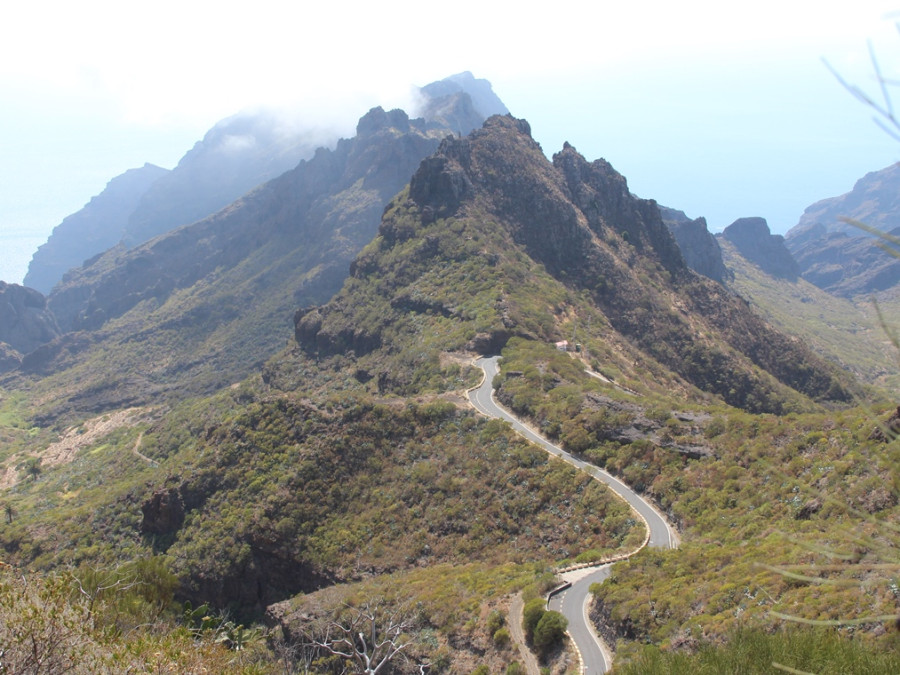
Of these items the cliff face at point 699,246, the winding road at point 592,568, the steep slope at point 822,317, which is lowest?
the steep slope at point 822,317

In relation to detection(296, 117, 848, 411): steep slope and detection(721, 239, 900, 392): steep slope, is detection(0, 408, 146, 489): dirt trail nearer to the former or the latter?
detection(296, 117, 848, 411): steep slope

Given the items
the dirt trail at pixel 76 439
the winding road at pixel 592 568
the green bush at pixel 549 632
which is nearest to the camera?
the winding road at pixel 592 568

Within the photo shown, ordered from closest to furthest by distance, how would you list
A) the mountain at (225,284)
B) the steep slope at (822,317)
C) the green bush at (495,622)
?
the green bush at (495,622) → the steep slope at (822,317) → the mountain at (225,284)

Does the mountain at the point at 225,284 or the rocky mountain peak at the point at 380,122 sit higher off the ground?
the rocky mountain peak at the point at 380,122

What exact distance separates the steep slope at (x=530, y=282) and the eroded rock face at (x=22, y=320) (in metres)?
131

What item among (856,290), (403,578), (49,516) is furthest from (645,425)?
(856,290)

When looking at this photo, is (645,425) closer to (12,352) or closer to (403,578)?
(403,578)

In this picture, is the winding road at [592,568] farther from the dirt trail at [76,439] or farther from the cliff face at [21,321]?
the cliff face at [21,321]

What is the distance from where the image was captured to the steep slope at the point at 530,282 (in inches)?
2520

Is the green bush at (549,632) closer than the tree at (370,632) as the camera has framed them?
Yes

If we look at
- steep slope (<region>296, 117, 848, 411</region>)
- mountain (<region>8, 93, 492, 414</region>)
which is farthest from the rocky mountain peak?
steep slope (<region>296, 117, 848, 411</region>)

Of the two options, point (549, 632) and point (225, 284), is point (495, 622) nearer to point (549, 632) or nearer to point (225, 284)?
point (549, 632)

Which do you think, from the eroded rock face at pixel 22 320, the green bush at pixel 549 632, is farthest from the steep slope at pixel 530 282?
the eroded rock face at pixel 22 320

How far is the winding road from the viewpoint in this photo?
60.9 feet
